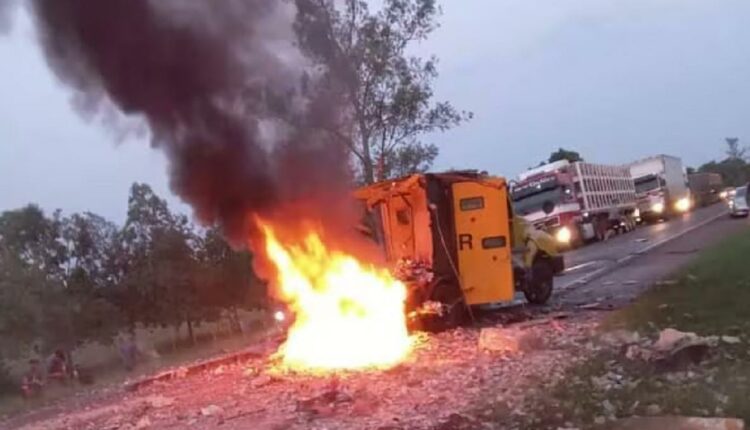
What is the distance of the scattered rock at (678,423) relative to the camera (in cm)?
714

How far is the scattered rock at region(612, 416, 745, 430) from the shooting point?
7.14m

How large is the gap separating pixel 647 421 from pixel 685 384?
1.51 meters

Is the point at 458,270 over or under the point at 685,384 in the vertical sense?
over

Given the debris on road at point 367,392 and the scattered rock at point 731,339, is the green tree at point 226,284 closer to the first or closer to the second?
the debris on road at point 367,392

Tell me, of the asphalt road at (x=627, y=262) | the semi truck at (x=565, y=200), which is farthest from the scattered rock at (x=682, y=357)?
the semi truck at (x=565, y=200)

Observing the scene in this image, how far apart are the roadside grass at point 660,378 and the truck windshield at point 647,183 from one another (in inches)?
1405

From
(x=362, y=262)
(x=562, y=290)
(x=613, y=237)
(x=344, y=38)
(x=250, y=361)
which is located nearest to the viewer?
(x=250, y=361)

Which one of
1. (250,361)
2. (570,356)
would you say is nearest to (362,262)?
(250,361)

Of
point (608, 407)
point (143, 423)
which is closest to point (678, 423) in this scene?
point (608, 407)

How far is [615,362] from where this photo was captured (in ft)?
34.3

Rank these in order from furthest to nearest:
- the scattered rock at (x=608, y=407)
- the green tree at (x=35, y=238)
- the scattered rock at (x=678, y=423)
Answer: the green tree at (x=35, y=238) → the scattered rock at (x=608, y=407) → the scattered rock at (x=678, y=423)

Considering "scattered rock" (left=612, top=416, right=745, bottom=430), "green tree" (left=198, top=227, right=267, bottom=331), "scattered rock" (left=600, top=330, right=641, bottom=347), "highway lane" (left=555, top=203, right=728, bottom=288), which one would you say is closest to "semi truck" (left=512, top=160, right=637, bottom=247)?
"highway lane" (left=555, top=203, right=728, bottom=288)

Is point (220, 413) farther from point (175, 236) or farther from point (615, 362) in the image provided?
point (175, 236)

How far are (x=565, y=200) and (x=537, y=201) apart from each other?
3.40ft
